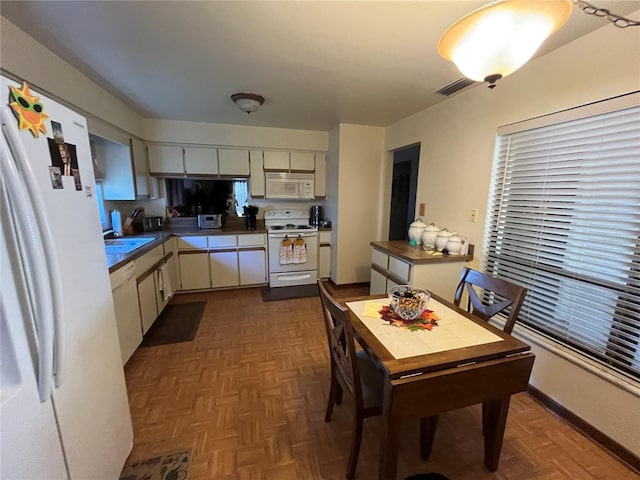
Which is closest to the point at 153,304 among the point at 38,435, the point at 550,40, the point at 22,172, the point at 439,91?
the point at 38,435

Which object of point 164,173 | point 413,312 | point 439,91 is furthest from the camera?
point 164,173

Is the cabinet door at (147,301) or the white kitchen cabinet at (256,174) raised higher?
the white kitchen cabinet at (256,174)

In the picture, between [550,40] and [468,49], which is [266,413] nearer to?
[468,49]

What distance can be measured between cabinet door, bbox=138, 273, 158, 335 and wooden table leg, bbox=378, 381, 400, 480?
7.52 feet

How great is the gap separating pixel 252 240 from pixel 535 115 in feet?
10.9

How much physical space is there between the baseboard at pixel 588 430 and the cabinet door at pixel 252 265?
10.5 feet

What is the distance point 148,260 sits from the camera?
8.71 ft

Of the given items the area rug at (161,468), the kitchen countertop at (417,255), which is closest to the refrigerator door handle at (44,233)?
the area rug at (161,468)

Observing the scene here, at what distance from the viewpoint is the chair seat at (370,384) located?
1.33m

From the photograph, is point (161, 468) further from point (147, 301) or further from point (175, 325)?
point (175, 325)

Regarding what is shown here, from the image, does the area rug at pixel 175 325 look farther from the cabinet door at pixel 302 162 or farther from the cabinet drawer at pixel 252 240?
the cabinet door at pixel 302 162

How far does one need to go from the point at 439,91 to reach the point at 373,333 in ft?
7.86

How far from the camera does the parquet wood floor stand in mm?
1445

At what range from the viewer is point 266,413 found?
Result: 5.87 feet
